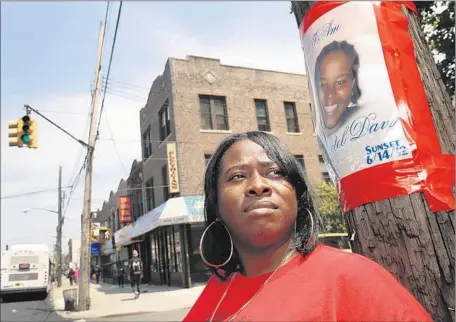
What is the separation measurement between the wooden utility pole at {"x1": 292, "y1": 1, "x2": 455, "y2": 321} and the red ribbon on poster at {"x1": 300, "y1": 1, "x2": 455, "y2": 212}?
4 cm

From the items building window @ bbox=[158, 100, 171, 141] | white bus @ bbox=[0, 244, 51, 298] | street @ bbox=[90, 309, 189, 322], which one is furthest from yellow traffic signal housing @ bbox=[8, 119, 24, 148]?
white bus @ bbox=[0, 244, 51, 298]

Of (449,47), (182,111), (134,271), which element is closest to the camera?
(449,47)

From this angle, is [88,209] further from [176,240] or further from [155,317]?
[176,240]

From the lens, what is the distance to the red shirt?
116cm

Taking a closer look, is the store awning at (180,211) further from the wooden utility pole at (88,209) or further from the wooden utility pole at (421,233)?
the wooden utility pole at (421,233)

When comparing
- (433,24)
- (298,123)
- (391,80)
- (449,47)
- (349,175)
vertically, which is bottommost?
(349,175)

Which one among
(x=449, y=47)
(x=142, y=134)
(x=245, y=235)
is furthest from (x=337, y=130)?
(x=142, y=134)

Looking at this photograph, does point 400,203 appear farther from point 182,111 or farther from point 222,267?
point 182,111

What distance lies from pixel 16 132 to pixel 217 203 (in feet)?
39.9

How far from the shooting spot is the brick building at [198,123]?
1808 centimetres

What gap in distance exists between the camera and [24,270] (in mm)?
23688

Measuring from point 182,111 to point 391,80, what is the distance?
17.1 meters

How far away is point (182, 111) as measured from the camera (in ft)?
61.0

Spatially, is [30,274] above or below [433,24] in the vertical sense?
below
